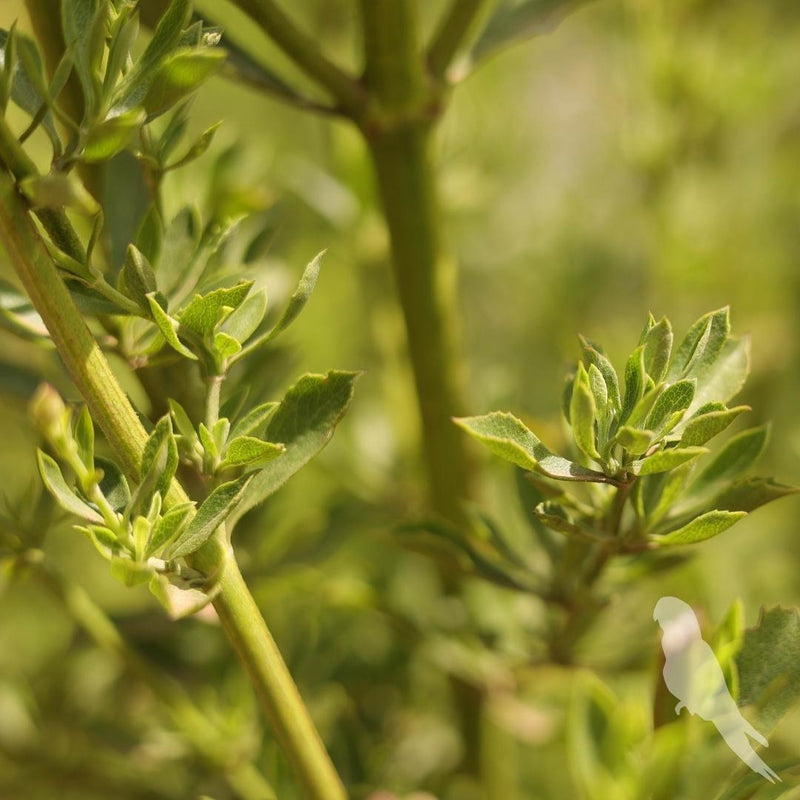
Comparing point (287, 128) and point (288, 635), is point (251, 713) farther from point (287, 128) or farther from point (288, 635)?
point (287, 128)

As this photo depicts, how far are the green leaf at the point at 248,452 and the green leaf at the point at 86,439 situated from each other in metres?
0.05

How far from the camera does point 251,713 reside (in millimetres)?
585

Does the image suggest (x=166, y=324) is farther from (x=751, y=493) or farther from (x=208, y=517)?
(x=751, y=493)

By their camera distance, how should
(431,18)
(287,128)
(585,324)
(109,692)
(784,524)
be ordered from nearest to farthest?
(109,692) → (784,524) → (585,324) → (431,18) → (287,128)

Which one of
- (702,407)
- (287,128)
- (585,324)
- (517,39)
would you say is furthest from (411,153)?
(287,128)

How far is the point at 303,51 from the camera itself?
0.46 meters

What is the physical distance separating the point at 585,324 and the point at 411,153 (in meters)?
0.55

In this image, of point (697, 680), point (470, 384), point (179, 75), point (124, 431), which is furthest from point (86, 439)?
point (470, 384)

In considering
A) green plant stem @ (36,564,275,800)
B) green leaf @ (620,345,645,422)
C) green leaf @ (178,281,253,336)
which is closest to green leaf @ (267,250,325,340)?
green leaf @ (178,281,253,336)

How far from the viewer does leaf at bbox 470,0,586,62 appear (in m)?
0.53

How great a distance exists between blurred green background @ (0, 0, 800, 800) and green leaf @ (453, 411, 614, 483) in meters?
0.11

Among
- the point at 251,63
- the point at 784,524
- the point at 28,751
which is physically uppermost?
the point at 251,63

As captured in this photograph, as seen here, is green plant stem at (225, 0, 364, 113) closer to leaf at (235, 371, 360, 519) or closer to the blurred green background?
the blurred green background

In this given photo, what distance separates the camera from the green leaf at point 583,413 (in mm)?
343
